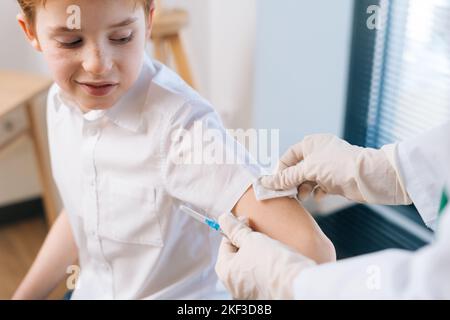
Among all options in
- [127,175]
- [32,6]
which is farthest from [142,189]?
[32,6]

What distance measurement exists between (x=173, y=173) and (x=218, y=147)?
102 millimetres

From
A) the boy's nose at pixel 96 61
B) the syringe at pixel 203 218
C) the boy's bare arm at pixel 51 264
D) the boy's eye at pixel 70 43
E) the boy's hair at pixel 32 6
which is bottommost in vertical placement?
the boy's bare arm at pixel 51 264

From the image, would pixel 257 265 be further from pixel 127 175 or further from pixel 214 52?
pixel 214 52

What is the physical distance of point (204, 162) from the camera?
1.03m

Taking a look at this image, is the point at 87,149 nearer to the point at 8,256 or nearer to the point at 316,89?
the point at 316,89

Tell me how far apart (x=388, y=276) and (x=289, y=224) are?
0.94ft

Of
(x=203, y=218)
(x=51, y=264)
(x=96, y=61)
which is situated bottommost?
(x=51, y=264)

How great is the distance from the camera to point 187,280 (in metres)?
1.20

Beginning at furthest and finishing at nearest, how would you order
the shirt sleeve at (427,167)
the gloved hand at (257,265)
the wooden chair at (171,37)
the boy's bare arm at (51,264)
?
the wooden chair at (171,37)
the boy's bare arm at (51,264)
the shirt sleeve at (427,167)
the gloved hand at (257,265)

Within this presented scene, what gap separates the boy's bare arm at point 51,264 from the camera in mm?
1321

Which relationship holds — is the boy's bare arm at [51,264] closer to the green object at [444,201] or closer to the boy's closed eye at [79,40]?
the boy's closed eye at [79,40]

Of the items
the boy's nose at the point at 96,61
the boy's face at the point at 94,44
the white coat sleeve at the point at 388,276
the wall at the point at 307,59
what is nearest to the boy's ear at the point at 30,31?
the boy's face at the point at 94,44

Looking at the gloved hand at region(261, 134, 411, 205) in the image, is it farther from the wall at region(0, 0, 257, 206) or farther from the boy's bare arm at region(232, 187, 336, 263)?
the wall at region(0, 0, 257, 206)
